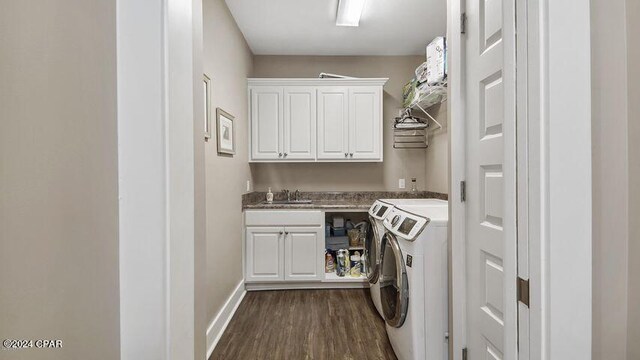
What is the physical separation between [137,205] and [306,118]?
2.80 metres

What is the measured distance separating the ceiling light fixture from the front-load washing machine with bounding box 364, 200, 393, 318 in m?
1.68

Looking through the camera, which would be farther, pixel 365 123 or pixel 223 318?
pixel 365 123

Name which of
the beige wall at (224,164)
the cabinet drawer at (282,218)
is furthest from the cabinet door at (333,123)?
the beige wall at (224,164)

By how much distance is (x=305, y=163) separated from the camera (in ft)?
12.0

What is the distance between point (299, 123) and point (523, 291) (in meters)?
2.82

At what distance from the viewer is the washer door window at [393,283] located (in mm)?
1656

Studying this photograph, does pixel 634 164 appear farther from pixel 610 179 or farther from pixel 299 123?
pixel 299 123

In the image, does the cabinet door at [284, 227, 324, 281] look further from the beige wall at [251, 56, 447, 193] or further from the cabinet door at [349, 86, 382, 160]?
the cabinet door at [349, 86, 382, 160]

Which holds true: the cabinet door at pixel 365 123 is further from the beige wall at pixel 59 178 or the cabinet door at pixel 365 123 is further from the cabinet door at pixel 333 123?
the beige wall at pixel 59 178

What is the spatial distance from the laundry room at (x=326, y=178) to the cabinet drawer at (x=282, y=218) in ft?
0.04

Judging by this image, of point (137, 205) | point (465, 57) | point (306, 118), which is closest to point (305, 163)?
point (306, 118)

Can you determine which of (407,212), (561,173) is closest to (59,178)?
(561,173)

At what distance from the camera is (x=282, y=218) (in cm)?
304

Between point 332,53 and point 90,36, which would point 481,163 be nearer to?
point 90,36
